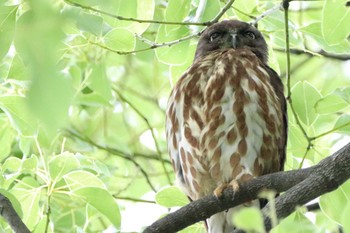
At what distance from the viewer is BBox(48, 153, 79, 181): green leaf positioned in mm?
3007

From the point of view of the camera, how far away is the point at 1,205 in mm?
2619

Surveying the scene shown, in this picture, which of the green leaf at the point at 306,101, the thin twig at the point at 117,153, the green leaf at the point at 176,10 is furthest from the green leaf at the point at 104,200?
the thin twig at the point at 117,153

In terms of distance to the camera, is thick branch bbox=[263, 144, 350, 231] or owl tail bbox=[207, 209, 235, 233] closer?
thick branch bbox=[263, 144, 350, 231]

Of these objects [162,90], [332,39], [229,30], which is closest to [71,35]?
[332,39]

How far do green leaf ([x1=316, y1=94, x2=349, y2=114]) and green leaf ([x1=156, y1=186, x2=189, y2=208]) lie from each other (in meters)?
0.83

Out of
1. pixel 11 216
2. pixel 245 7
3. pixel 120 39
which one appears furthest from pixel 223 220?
pixel 11 216

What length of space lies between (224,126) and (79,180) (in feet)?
2.76

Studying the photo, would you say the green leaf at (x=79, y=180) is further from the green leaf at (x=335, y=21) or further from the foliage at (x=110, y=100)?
the green leaf at (x=335, y=21)

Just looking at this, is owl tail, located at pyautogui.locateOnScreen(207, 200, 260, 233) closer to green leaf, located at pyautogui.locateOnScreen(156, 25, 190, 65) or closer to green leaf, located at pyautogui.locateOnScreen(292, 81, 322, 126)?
green leaf, located at pyautogui.locateOnScreen(292, 81, 322, 126)

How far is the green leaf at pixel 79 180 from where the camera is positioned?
9.73ft

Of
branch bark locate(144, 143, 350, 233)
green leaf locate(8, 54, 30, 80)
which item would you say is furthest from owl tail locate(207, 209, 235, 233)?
green leaf locate(8, 54, 30, 80)

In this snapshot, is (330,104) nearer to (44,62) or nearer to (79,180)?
(79,180)

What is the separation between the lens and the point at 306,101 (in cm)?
313

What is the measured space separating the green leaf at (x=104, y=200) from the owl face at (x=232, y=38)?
1560 millimetres
